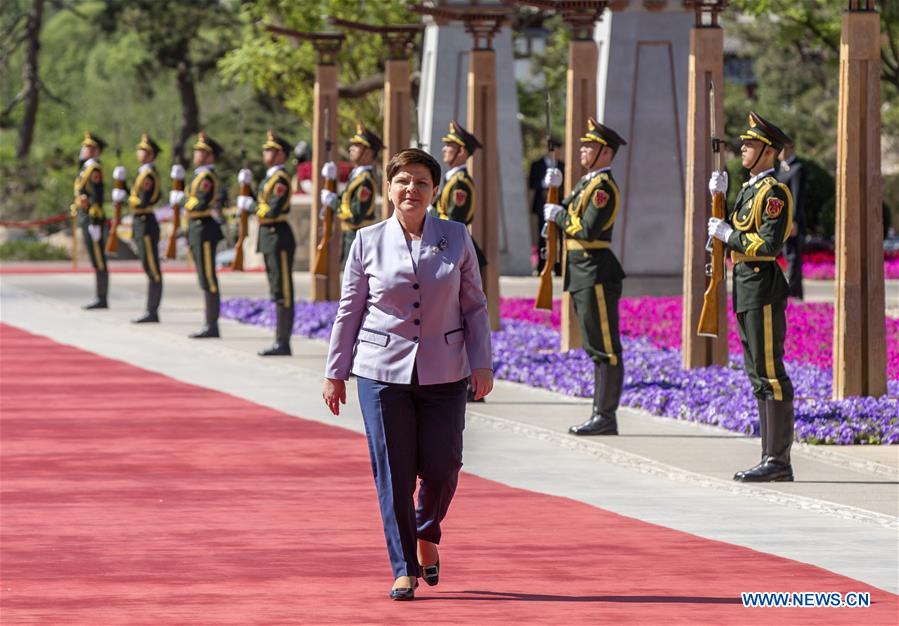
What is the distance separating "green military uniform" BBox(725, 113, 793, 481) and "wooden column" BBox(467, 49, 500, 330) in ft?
32.6

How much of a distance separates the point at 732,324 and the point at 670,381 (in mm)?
5336

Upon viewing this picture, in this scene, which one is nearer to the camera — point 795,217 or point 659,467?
point 659,467

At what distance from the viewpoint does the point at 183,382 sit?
20344 mm

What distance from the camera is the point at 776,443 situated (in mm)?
13180

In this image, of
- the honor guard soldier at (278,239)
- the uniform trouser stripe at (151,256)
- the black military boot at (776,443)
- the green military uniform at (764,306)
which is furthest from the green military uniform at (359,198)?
the black military boot at (776,443)

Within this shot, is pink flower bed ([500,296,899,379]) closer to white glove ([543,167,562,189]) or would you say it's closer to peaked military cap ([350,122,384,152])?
peaked military cap ([350,122,384,152])

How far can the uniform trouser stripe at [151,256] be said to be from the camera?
26859 mm

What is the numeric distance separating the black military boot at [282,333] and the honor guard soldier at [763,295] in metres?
10.0

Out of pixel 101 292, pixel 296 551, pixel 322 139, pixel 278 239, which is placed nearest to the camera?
pixel 296 551

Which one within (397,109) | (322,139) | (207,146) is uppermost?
(397,109)

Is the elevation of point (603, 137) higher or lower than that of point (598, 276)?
higher

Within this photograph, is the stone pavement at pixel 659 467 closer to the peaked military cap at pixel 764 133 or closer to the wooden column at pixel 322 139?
the peaked military cap at pixel 764 133

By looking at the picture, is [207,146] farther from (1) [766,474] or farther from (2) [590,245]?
(1) [766,474]

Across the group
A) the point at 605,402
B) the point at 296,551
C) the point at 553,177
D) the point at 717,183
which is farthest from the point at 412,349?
the point at 553,177
